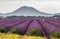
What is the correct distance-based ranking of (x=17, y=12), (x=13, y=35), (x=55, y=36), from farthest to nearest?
(x=17, y=12) < (x=13, y=35) < (x=55, y=36)

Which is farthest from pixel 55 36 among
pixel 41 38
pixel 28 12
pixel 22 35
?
pixel 28 12

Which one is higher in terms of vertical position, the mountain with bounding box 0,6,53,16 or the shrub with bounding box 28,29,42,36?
the shrub with bounding box 28,29,42,36

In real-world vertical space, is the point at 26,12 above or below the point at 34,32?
below

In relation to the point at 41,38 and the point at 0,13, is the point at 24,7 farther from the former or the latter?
the point at 41,38

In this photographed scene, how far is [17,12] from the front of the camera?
3598 mm

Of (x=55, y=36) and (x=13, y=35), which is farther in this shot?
(x=13, y=35)

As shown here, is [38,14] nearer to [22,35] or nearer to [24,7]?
[24,7]

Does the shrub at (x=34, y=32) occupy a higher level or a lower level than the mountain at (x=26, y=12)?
higher

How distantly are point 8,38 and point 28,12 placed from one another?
2.39 meters

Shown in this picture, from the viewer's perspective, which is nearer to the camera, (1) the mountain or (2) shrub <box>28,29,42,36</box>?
(2) shrub <box>28,29,42,36</box>

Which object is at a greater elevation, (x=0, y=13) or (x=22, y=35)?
(x=22, y=35)

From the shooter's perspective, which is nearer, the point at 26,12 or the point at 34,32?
the point at 34,32

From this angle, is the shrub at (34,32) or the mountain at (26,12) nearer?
the shrub at (34,32)

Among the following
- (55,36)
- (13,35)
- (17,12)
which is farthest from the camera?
(17,12)
